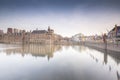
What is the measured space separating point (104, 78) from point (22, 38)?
46.9 meters

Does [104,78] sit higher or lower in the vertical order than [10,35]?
lower

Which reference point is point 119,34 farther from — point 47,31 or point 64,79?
point 47,31

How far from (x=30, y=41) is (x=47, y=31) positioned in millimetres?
6782

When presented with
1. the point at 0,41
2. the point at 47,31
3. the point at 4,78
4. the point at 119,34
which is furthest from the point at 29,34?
the point at 4,78

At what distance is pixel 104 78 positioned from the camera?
6.00m

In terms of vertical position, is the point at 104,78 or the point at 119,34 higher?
the point at 119,34

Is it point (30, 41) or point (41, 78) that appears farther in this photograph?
point (30, 41)

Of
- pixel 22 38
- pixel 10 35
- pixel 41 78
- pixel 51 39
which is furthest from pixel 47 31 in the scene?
pixel 41 78

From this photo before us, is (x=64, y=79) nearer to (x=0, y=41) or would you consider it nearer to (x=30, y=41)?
(x=30, y=41)

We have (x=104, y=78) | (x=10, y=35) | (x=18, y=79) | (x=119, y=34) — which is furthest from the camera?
(x=10, y=35)

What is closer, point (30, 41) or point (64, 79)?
point (64, 79)

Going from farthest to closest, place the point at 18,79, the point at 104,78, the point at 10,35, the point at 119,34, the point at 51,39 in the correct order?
the point at 10,35, the point at 51,39, the point at 119,34, the point at 104,78, the point at 18,79

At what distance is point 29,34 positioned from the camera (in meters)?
50.8

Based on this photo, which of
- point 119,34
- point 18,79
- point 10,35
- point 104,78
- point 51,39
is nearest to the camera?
point 18,79
